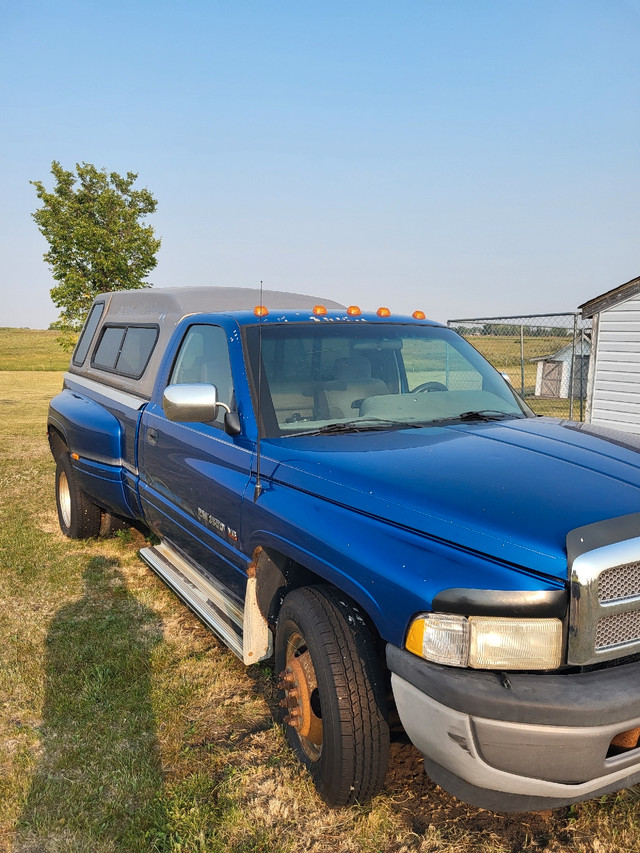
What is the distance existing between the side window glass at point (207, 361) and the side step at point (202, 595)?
3.13 feet

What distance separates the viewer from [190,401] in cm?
297

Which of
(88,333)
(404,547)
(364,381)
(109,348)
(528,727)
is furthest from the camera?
(88,333)

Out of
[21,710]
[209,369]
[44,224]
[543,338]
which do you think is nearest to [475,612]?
[209,369]

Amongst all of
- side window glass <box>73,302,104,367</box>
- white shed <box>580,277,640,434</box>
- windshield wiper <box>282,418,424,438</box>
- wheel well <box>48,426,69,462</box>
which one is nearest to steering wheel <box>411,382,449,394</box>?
windshield wiper <box>282,418,424,438</box>

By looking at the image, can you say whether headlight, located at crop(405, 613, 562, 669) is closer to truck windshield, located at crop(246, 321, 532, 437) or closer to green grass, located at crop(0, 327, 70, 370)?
truck windshield, located at crop(246, 321, 532, 437)

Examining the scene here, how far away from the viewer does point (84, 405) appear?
217 inches

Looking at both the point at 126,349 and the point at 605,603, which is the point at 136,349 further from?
the point at 605,603

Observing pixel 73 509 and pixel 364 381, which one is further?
pixel 73 509

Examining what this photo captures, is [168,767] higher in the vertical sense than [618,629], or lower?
lower

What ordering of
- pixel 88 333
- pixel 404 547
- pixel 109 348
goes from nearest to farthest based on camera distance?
pixel 404 547 < pixel 109 348 < pixel 88 333

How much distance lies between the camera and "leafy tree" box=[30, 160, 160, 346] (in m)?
23.3

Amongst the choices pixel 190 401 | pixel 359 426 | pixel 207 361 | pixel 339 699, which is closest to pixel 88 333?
pixel 207 361

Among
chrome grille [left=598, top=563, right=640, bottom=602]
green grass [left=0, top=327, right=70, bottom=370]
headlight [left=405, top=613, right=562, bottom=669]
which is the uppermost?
chrome grille [left=598, top=563, right=640, bottom=602]

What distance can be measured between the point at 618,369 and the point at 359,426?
43.2 ft
